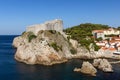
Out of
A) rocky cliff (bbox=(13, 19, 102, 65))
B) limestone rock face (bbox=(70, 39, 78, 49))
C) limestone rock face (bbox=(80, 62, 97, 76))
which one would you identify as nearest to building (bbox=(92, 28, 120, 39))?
limestone rock face (bbox=(70, 39, 78, 49))

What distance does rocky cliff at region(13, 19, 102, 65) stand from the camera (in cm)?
6656

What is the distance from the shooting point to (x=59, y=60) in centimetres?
6862

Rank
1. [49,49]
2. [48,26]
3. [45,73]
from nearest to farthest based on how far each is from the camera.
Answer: [45,73], [49,49], [48,26]

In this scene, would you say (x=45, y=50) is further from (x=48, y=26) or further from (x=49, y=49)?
(x=48, y=26)

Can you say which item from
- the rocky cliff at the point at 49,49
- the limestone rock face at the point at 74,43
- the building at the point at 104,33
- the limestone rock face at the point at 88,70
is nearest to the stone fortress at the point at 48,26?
the rocky cliff at the point at 49,49

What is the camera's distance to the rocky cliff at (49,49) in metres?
66.6

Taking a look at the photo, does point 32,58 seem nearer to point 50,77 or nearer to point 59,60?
point 59,60

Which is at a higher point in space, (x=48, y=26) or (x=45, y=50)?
(x=48, y=26)

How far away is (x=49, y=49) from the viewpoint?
6800 cm

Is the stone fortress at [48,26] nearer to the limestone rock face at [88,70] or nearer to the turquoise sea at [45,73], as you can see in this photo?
the turquoise sea at [45,73]

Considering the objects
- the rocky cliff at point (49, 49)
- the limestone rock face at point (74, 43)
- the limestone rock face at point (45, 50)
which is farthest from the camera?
the limestone rock face at point (74, 43)

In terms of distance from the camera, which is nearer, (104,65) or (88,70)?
(88,70)

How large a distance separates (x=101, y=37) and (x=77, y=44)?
13330 mm

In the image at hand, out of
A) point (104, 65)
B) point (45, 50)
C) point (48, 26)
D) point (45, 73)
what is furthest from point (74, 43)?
point (45, 73)
